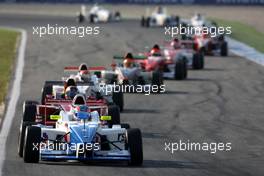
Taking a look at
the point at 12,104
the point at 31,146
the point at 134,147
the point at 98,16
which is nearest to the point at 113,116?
the point at 134,147

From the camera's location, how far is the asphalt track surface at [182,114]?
19.7 meters

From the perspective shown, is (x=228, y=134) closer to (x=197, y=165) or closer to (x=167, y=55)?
(x=197, y=165)

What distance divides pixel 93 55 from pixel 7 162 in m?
29.3

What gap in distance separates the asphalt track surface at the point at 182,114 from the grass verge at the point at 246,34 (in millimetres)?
5921

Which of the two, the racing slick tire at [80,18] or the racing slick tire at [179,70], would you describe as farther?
the racing slick tire at [80,18]

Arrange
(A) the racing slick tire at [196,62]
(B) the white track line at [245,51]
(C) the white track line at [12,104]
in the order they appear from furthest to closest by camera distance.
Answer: (B) the white track line at [245,51] → (A) the racing slick tire at [196,62] → (C) the white track line at [12,104]

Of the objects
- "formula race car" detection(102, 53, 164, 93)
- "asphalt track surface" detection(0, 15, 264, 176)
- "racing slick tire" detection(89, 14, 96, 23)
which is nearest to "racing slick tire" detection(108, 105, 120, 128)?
"asphalt track surface" detection(0, 15, 264, 176)

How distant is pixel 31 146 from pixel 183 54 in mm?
24363

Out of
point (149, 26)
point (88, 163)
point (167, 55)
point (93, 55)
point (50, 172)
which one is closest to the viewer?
point (50, 172)

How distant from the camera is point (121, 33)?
64688 mm

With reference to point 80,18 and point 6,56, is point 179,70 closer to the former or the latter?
point 6,56

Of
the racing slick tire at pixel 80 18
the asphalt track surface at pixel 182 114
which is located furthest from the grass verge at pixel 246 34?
the racing slick tire at pixel 80 18

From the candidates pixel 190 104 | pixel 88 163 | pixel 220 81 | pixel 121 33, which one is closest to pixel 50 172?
pixel 88 163

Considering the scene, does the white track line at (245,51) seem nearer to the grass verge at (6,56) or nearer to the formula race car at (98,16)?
the grass verge at (6,56)
